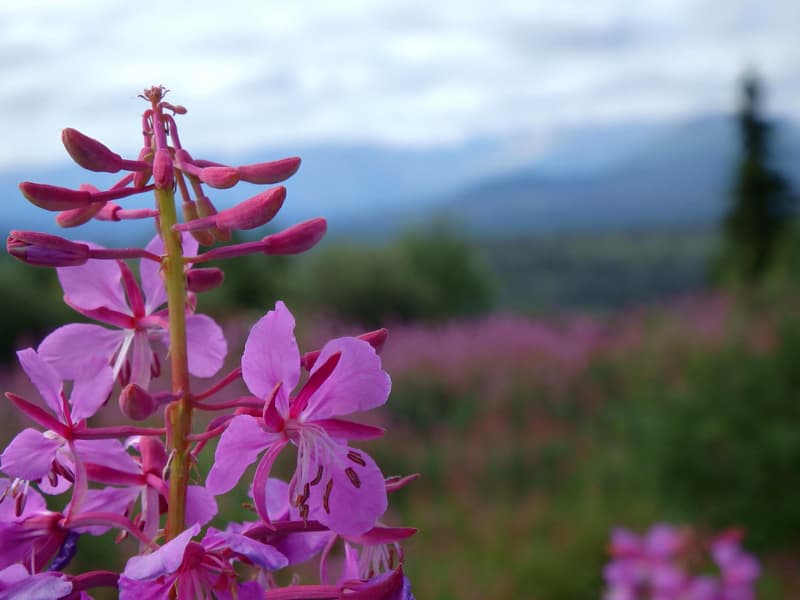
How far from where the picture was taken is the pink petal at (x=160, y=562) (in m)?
0.77

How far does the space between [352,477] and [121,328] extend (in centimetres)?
41

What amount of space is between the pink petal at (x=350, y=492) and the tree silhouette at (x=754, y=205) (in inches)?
1132

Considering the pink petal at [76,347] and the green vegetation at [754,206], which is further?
the green vegetation at [754,206]

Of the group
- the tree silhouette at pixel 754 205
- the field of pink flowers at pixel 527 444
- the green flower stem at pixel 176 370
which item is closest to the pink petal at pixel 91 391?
the green flower stem at pixel 176 370

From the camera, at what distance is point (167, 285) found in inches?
38.0

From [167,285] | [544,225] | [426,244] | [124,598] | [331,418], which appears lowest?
[544,225]

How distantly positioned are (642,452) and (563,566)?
1565 mm

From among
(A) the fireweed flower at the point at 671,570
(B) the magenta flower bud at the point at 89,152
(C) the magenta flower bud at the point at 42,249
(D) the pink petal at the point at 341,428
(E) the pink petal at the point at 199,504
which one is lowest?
(A) the fireweed flower at the point at 671,570

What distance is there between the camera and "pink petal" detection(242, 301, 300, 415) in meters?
0.87

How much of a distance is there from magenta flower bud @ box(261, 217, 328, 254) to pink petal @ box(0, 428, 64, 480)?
1.13 ft

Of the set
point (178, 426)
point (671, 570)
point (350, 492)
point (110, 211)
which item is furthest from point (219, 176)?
point (671, 570)

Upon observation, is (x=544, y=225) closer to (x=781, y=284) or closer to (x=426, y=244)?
(x=426, y=244)

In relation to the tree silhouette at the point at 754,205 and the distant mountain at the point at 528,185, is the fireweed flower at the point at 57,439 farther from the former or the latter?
the distant mountain at the point at 528,185

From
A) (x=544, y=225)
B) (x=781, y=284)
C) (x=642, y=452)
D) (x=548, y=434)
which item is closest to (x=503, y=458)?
(x=548, y=434)
